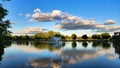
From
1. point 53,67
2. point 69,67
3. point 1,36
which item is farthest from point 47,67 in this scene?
point 1,36

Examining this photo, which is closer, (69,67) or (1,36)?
(69,67)

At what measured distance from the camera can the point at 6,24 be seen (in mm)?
31359

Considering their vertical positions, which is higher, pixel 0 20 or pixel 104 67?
pixel 0 20

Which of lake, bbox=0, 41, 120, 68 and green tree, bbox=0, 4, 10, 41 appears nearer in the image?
lake, bbox=0, 41, 120, 68

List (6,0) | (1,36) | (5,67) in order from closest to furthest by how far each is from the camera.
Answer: (5,67), (1,36), (6,0)

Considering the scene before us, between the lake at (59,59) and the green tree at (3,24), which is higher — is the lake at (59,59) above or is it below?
below

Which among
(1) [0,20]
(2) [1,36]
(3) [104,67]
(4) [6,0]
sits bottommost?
(3) [104,67]

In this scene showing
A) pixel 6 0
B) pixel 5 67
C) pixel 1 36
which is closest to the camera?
pixel 5 67

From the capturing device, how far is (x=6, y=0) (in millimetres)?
30984

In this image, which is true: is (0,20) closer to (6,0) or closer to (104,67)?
(6,0)

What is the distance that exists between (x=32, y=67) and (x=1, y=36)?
29.1 feet

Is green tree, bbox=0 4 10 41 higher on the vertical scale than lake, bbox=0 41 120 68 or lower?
higher

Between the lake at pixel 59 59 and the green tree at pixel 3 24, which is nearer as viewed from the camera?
the lake at pixel 59 59

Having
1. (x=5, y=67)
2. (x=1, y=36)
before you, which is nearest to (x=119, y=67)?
(x=5, y=67)
